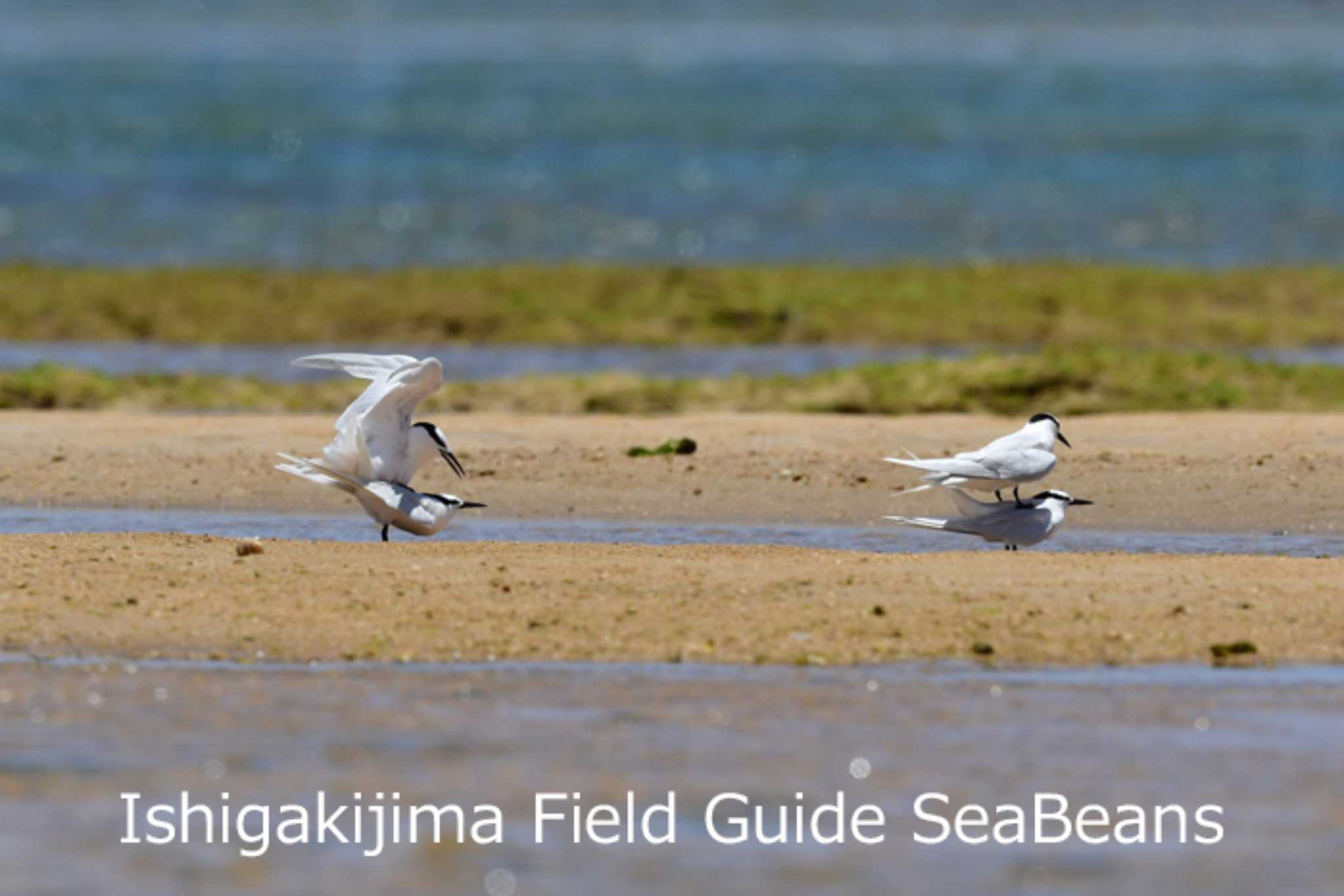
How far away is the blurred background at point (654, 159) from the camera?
3475 centimetres

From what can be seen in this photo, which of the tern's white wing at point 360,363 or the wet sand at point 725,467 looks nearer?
the tern's white wing at point 360,363

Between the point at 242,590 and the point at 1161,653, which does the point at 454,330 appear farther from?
the point at 1161,653

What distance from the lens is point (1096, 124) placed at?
61344 mm

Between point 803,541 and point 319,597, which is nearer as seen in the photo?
point 319,597

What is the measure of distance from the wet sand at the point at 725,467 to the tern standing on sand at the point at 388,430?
1.82 metres

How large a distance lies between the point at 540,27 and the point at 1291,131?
10384 centimetres

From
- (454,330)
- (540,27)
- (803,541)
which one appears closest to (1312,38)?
(540,27)

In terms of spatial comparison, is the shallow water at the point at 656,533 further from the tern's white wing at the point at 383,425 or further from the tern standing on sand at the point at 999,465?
the tern's white wing at the point at 383,425

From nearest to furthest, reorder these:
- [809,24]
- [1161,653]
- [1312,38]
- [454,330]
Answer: [1161,653]
[454,330]
[1312,38]
[809,24]

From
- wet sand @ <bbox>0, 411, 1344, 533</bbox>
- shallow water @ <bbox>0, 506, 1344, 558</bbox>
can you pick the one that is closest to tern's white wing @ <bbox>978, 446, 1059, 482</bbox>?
shallow water @ <bbox>0, 506, 1344, 558</bbox>

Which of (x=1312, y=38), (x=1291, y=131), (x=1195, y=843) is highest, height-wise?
(x=1312, y=38)

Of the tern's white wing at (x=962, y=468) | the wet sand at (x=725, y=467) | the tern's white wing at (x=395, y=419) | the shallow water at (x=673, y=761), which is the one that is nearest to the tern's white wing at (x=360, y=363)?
the tern's white wing at (x=395, y=419)

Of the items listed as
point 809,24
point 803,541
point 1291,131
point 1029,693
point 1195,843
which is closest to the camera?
point 1195,843

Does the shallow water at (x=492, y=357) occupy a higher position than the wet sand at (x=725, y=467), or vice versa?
the shallow water at (x=492, y=357)
